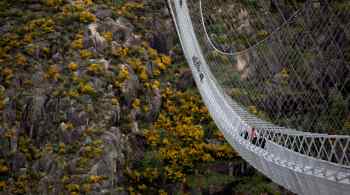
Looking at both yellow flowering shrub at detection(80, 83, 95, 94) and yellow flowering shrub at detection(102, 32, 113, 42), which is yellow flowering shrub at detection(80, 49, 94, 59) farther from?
yellow flowering shrub at detection(80, 83, 95, 94)

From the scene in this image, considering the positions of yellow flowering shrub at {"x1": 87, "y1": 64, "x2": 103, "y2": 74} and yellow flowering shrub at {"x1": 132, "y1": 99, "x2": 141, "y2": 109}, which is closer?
yellow flowering shrub at {"x1": 132, "y1": 99, "x2": 141, "y2": 109}

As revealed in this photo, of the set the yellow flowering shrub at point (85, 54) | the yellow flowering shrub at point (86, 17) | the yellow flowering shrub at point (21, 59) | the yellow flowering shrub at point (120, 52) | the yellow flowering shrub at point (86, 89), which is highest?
the yellow flowering shrub at point (86, 17)

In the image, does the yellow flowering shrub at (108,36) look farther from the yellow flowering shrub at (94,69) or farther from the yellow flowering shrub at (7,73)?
the yellow flowering shrub at (7,73)

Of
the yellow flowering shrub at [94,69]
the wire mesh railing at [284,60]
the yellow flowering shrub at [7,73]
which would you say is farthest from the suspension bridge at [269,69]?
the yellow flowering shrub at [7,73]

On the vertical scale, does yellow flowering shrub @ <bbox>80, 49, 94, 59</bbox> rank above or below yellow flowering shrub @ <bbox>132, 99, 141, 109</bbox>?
above

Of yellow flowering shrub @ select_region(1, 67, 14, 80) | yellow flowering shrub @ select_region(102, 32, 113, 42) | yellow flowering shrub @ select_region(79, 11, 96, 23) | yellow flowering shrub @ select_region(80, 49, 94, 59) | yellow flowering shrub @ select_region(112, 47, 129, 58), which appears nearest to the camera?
yellow flowering shrub @ select_region(1, 67, 14, 80)

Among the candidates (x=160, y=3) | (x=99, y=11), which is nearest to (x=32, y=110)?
(x=99, y=11)

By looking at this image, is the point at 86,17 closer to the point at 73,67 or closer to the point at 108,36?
the point at 108,36

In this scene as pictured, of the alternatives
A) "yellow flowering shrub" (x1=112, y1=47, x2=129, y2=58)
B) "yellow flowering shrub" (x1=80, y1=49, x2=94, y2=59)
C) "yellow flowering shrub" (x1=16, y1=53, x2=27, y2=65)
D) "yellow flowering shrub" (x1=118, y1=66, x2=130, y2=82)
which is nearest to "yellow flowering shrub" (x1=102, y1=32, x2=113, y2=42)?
"yellow flowering shrub" (x1=112, y1=47, x2=129, y2=58)
